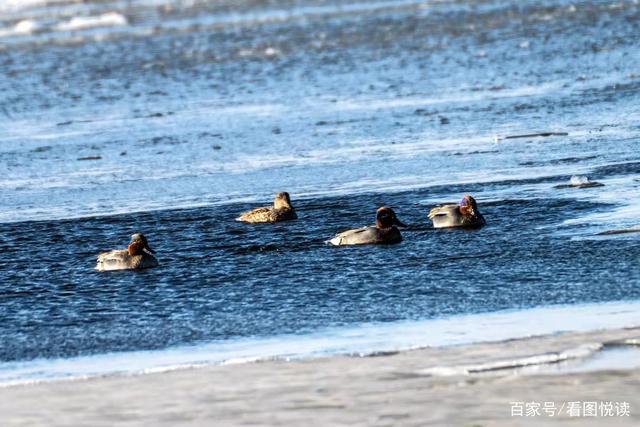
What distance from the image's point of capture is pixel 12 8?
74250mm

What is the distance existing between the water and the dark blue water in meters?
0.03

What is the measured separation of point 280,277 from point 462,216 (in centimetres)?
216

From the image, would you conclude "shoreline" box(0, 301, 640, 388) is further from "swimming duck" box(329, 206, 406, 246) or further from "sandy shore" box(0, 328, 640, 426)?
"swimming duck" box(329, 206, 406, 246)

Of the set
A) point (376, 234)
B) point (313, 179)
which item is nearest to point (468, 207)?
point (376, 234)

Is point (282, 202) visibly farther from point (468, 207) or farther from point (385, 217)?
point (468, 207)

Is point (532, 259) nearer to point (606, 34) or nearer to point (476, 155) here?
point (476, 155)

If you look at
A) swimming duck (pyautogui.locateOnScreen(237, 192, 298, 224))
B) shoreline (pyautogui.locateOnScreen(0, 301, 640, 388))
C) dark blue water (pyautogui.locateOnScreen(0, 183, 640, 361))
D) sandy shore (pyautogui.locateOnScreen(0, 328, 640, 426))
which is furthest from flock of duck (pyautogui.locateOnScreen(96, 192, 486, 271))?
sandy shore (pyautogui.locateOnScreen(0, 328, 640, 426))

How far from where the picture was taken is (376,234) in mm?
13539

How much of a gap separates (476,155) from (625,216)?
15.5 ft

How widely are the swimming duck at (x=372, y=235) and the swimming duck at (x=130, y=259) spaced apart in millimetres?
1679

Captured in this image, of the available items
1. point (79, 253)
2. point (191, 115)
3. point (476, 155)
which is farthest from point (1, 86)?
point (79, 253)

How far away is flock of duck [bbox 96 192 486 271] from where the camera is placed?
13.1 meters

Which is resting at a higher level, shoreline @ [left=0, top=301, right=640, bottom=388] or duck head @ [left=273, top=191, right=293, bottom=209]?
shoreline @ [left=0, top=301, right=640, bottom=388]

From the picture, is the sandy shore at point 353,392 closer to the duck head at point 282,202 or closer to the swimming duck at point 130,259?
the swimming duck at point 130,259
